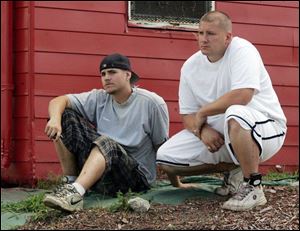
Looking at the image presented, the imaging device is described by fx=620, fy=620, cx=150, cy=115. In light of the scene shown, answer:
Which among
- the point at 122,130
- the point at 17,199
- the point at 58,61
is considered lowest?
the point at 17,199

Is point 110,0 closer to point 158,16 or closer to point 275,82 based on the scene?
point 158,16

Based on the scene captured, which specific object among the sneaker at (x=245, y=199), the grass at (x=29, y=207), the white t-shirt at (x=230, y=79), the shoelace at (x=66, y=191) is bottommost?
the grass at (x=29, y=207)

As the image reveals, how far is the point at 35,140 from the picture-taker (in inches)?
188

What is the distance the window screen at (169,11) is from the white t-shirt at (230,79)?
4.76ft

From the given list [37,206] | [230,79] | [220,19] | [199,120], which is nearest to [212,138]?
[199,120]

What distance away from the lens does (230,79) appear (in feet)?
11.7

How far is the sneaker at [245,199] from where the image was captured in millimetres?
3328

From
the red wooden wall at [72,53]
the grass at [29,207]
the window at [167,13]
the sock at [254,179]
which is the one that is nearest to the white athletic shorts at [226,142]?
the sock at [254,179]

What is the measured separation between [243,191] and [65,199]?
3.15 feet

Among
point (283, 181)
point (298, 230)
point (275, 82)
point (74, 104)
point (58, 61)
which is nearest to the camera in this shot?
point (298, 230)

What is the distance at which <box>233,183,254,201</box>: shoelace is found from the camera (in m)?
3.36

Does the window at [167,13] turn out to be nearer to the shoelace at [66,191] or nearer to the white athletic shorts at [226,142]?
the white athletic shorts at [226,142]

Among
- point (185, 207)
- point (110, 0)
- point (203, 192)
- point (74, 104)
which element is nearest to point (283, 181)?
point (203, 192)

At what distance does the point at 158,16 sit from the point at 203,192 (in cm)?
189
